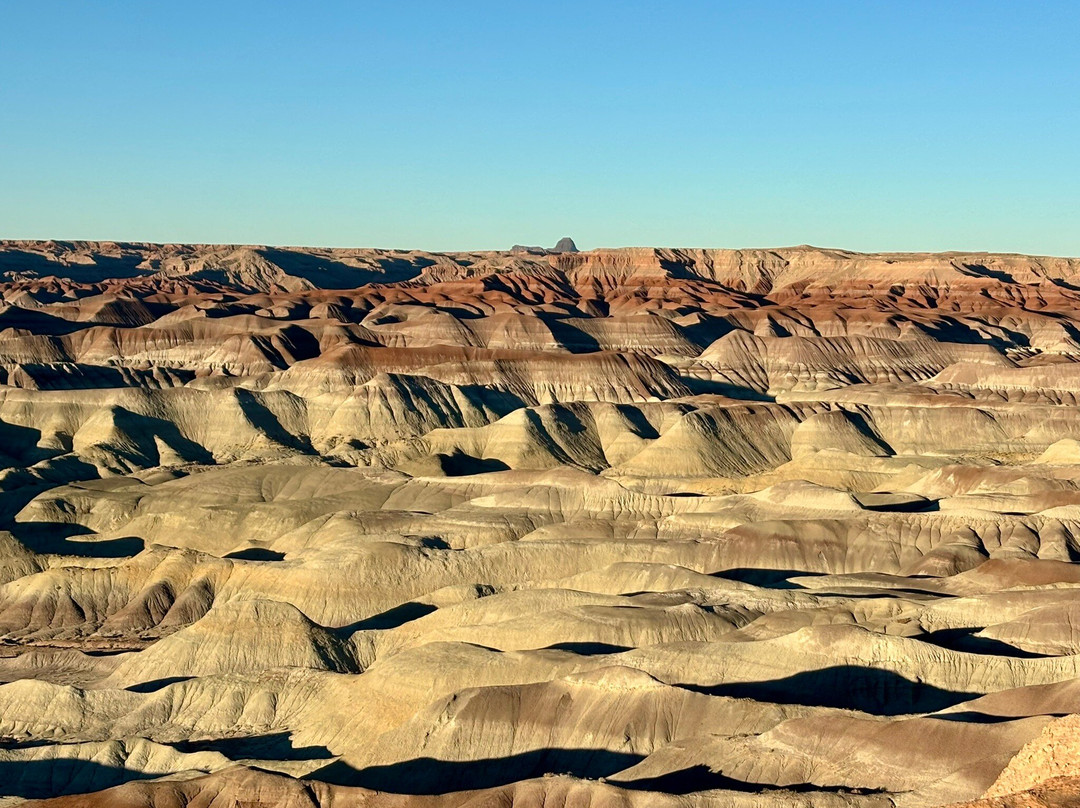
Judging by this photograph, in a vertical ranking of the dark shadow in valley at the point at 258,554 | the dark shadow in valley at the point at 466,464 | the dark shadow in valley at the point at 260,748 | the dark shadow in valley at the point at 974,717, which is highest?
the dark shadow in valley at the point at 974,717

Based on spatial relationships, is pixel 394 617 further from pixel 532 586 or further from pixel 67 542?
pixel 67 542

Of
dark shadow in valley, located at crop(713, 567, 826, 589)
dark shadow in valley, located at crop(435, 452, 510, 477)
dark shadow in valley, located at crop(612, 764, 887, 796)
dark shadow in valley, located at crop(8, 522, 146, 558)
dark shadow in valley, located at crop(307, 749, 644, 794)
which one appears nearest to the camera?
dark shadow in valley, located at crop(612, 764, 887, 796)

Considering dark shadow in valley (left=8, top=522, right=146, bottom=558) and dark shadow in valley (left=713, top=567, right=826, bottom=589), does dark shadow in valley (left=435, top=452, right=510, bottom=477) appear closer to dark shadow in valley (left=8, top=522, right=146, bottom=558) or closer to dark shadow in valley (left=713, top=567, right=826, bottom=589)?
dark shadow in valley (left=8, top=522, right=146, bottom=558)

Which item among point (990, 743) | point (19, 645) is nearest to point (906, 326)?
point (19, 645)

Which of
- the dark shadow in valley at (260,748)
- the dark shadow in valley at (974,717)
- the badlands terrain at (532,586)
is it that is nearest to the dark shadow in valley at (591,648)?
the badlands terrain at (532,586)

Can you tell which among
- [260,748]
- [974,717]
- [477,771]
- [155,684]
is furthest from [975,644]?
[155,684]

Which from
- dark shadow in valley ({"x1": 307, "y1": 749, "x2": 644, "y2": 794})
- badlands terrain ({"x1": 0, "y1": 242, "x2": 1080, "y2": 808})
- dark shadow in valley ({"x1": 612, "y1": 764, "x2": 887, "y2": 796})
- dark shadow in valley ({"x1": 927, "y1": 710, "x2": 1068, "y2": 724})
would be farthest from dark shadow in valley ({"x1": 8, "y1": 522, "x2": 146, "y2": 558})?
dark shadow in valley ({"x1": 927, "y1": 710, "x2": 1068, "y2": 724})

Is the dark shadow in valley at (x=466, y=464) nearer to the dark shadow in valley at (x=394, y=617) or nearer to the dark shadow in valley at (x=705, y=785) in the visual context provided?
the dark shadow in valley at (x=394, y=617)
